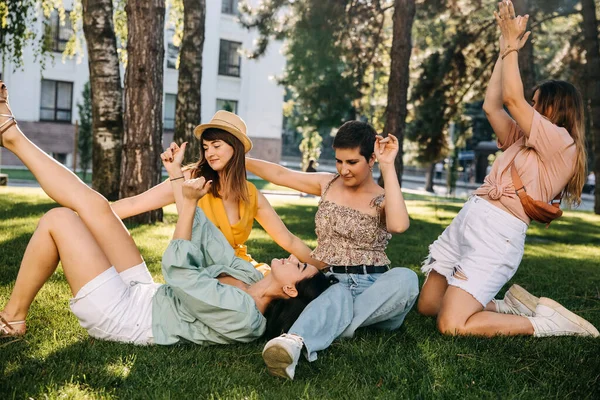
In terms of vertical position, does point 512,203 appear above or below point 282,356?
above

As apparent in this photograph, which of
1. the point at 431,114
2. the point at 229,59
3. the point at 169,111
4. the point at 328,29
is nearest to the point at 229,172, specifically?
the point at 328,29

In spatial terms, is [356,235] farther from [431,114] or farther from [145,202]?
[431,114]

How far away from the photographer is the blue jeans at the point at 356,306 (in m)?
3.84

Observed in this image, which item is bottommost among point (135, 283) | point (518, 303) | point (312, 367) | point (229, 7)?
point (312, 367)

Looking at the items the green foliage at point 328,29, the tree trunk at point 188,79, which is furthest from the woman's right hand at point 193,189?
the green foliage at point 328,29

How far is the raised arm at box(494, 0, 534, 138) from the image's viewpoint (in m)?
4.26

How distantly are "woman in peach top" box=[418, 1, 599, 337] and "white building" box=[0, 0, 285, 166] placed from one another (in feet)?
80.7

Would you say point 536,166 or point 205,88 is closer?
point 536,166

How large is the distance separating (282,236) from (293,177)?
0.52 meters

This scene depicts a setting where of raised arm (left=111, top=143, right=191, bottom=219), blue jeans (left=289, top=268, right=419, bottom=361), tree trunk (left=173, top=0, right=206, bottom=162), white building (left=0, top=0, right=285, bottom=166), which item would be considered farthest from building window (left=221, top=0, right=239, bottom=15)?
blue jeans (left=289, top=268, right=419, bottom=361)

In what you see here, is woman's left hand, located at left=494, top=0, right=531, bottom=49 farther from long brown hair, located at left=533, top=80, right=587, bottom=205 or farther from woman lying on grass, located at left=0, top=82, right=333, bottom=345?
woman lying on grass, located at left=0, top=82, right=333, bottom=345

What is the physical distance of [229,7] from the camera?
1401 inches

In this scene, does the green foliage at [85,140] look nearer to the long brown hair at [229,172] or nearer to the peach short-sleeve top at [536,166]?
the long brown hair at [229,172]

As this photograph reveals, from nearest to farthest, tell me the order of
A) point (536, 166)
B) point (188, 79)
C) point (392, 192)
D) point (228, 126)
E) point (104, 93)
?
1. point (392, 192)
2. point (536, 166)
3. point (228, 126)
4. point (104, 93)
5. point (188, 79)
